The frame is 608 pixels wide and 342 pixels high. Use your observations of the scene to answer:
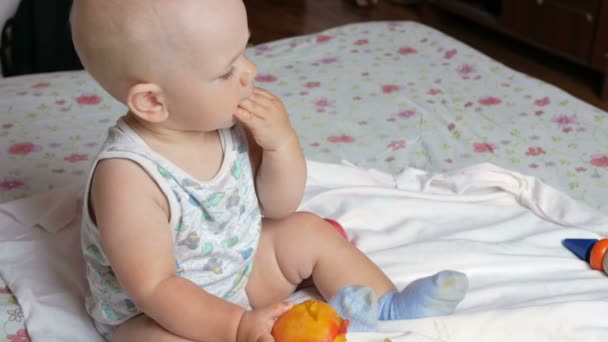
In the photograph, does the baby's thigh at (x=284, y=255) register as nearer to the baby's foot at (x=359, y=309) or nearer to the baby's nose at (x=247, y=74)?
the baby's foot at (x=359, y=309)

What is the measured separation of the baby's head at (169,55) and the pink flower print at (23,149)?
0.69m

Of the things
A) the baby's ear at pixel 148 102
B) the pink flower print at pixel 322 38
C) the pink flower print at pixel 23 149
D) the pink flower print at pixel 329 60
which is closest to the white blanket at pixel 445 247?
the pink flower print at pixel 23 149

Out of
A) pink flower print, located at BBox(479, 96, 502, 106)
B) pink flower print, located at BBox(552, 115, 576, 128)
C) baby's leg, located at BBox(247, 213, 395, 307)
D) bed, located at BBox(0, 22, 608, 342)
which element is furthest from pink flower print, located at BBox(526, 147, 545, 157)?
baby's leg, located at BBox(247, 213, 395, 307)

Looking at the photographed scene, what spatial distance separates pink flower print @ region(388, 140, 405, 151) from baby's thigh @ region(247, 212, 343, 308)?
486mm

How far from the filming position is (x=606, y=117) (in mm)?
1479

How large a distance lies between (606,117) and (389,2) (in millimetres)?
2105

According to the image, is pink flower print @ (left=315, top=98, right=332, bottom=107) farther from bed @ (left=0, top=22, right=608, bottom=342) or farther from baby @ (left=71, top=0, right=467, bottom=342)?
baby @ (left=71, top=0, right=467, bottom=342)

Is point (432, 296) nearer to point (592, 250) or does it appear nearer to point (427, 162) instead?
point (592, 250)

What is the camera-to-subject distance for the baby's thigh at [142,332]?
2.70ft

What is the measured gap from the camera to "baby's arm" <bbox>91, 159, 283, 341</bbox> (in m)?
0.77

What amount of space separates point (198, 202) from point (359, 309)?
23cm

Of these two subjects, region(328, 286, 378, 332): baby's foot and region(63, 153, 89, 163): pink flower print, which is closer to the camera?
region(328, 286, 378, 332): baby's foot

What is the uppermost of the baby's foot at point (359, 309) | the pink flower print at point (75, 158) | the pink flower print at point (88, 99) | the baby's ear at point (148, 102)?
the baby's ear at point (148, 102)

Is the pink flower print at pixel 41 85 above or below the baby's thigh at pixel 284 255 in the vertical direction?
below
